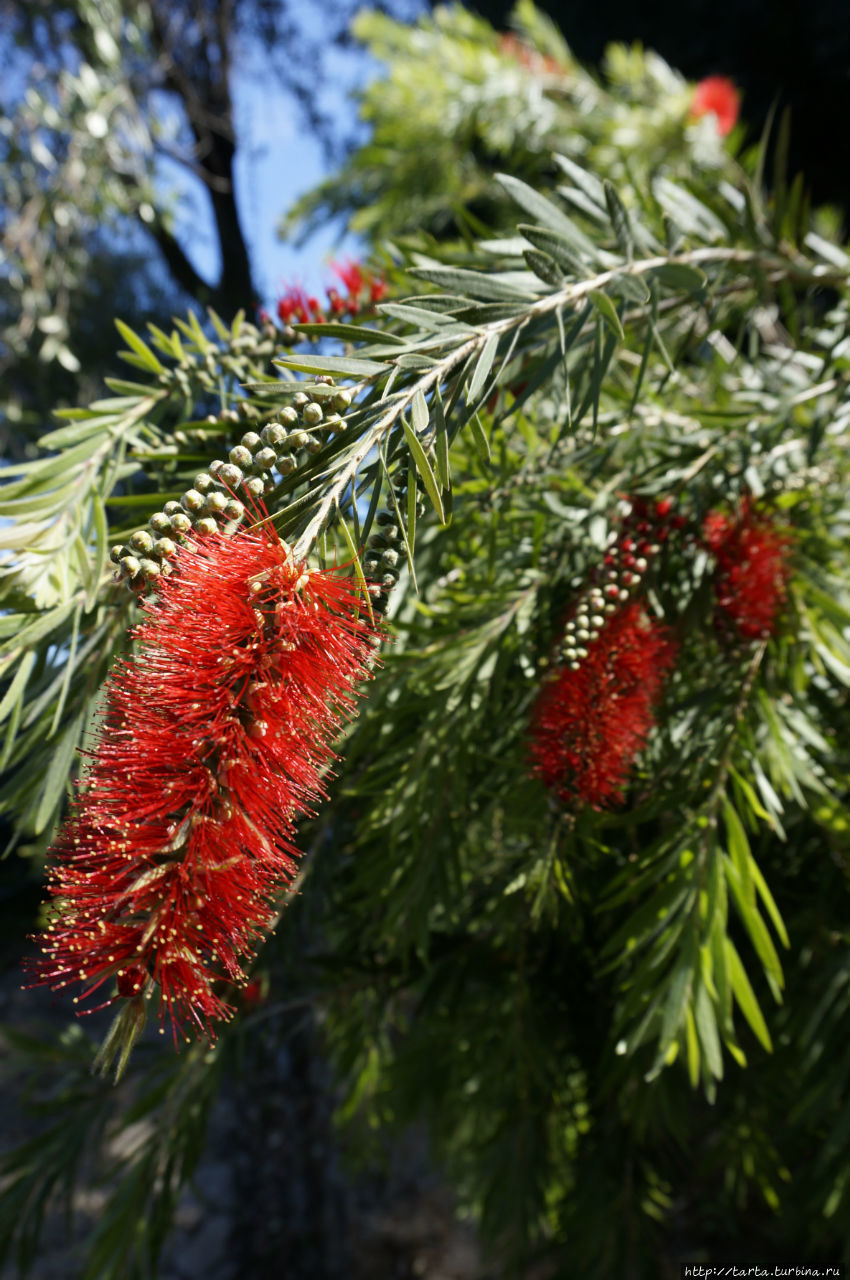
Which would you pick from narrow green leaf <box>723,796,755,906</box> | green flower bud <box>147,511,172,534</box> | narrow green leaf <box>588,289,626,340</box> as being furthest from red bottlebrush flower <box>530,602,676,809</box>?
green flower bud <box>147,511,172,534</box>

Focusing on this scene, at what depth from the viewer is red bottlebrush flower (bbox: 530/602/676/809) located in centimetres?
63

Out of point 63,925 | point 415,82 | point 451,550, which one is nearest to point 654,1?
point 415,82

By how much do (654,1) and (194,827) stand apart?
381 cm

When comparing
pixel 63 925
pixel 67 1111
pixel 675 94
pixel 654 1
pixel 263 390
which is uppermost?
pixel 654 1

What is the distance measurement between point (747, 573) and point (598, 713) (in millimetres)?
187

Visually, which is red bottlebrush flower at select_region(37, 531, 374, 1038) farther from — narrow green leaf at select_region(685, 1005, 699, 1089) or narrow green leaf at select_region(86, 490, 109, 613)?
narrow green leaf at select_region(685, 1005, 699, 1089)

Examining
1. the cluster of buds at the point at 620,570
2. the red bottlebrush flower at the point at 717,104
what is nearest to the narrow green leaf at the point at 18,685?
the cluster of buds at the point at 620,570

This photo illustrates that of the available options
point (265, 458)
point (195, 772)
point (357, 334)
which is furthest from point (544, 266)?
point (195, 772)

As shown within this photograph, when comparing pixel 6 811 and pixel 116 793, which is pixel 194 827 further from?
pixel 6 811

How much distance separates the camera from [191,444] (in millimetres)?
704

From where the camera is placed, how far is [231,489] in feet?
1.47

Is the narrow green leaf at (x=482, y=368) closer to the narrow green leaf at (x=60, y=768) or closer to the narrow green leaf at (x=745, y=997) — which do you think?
the narrow green leaf at (x=60, y=768)

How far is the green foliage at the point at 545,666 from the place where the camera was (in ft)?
1.91

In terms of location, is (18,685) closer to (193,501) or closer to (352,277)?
(193,501)
